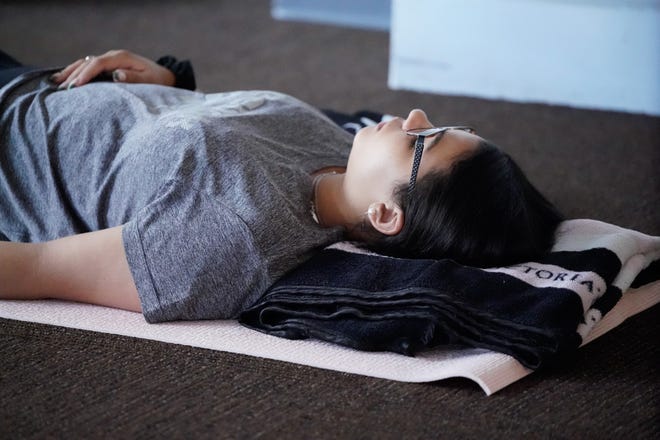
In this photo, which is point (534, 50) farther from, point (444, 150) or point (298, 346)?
point (298, 346)

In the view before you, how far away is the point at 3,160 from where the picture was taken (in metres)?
1.54

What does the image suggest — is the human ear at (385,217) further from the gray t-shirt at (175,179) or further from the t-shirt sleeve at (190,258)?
the t-shirt sleeve at (190,258)

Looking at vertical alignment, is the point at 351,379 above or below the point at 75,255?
below

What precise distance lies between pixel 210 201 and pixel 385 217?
0.27 metres

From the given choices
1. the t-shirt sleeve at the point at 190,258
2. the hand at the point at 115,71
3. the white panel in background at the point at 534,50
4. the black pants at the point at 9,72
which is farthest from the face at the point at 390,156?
the white panel in background at the point at 534,50

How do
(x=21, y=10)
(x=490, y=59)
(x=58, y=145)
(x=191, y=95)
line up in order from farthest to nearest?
1. (x=21, y=10)
2. (x=490, y=59)
3. (x=191, y=95)
4. (x=58, y=145)

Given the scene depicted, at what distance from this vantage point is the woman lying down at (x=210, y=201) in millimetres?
1313

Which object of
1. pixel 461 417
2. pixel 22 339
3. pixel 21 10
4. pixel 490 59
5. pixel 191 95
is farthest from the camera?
pixel 21 10

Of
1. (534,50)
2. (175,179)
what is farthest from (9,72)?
(534,50)

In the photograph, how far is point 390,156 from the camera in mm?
1383

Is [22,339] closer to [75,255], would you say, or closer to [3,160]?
[75,255]

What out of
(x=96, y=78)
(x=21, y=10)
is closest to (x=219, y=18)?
(x=21, y=10)

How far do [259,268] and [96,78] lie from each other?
63 cm

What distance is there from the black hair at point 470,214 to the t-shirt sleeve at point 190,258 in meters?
0.23
